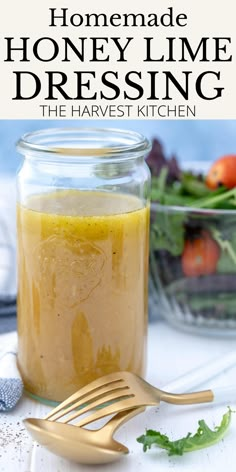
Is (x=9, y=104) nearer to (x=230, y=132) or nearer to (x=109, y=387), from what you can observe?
(x=230, y=132)

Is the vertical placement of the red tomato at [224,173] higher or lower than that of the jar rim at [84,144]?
lower

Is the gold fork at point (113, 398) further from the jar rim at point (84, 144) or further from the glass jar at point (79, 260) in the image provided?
the jar rim at point (84, 144)

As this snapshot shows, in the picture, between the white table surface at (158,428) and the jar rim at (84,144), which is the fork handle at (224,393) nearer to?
the white table surface at (158,428)

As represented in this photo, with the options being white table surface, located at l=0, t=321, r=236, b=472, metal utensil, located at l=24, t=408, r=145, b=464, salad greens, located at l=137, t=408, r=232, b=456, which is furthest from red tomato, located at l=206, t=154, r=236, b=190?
metal utensil, located at l=24, t=408, r=145, b=464

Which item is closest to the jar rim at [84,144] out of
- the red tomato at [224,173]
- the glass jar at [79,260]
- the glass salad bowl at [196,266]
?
the glass jar at [79,260]

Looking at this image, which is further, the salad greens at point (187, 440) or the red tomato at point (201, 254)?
the red tomato at point (201, 254)

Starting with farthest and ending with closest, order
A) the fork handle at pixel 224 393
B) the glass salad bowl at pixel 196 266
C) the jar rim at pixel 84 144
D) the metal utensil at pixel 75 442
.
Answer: the glass salad bowl at pixel 196 266
the fork handle at pixel 224 393
the jar rim at pixel 84 144
the metal utensil at pixel 75 442

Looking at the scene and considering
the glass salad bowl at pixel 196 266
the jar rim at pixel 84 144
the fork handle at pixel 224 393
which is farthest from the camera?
the glass salad bowl at pixel 196 266

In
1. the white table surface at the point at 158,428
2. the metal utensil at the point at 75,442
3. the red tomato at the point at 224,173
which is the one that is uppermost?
the red tomato at the point at 224,173
